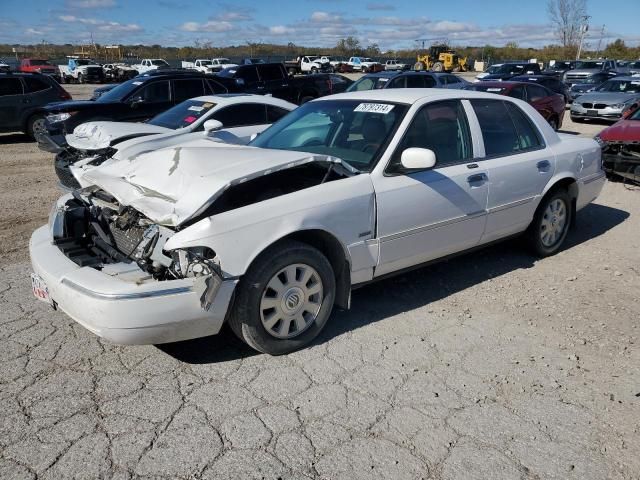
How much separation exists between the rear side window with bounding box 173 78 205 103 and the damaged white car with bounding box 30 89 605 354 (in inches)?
287

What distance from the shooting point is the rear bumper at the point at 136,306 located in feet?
9.53

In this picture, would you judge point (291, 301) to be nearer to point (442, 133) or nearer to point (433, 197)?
point (433, 197)

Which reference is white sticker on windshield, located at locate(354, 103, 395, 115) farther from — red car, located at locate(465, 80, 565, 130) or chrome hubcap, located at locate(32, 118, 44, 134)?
red car, located at locate(465, 80, 565, 130)

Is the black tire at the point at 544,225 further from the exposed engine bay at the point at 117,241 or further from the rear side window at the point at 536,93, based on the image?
the rear side window at the point at 536,93

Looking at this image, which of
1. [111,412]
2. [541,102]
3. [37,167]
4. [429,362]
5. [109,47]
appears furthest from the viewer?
[109,47]

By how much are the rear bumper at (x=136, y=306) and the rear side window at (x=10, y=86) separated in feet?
38.4

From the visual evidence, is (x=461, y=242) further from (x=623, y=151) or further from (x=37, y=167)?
(x=37, y=167)

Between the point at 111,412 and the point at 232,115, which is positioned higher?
the point at 232,115

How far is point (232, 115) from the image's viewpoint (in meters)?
8.23

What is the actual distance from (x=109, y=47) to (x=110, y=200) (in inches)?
2977

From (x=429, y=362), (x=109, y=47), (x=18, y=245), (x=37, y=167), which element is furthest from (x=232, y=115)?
Answer: (x=109, y=47)

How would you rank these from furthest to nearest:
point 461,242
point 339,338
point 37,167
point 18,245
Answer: point 37,167 → point 18,245 → point 461,242 → point 339,338

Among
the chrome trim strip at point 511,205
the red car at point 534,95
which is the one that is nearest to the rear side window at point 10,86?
the red car at point 534,95

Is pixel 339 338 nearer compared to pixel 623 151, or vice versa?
pixel 339 338
